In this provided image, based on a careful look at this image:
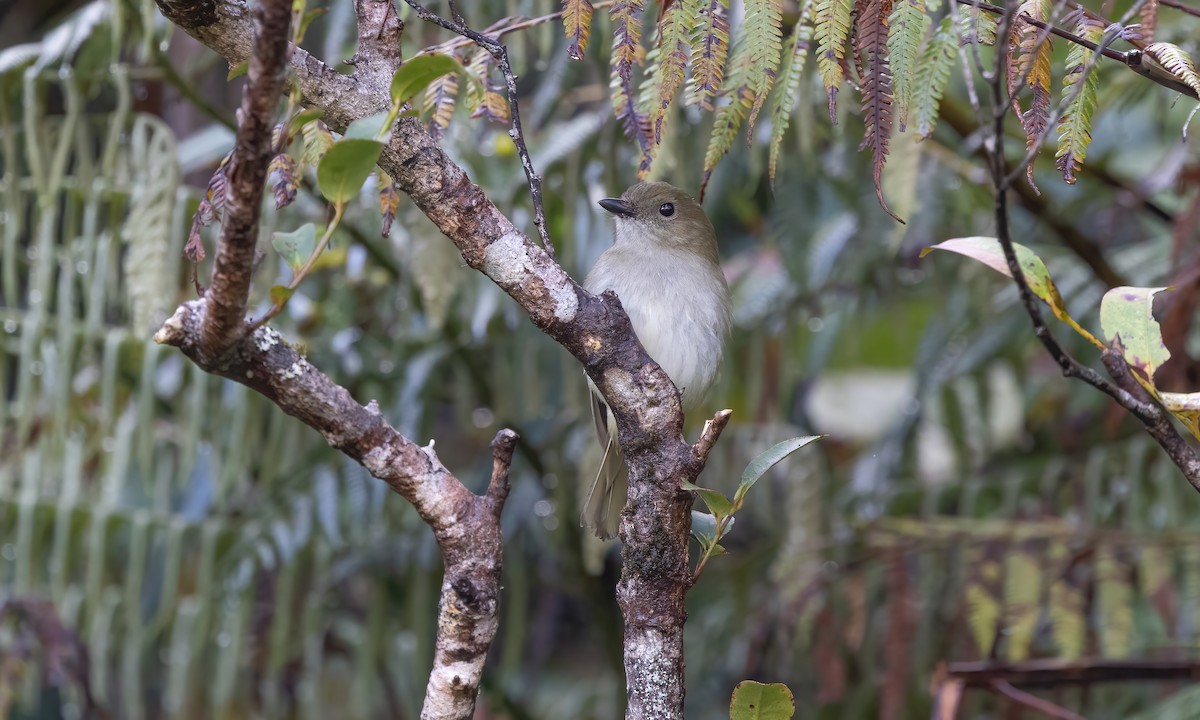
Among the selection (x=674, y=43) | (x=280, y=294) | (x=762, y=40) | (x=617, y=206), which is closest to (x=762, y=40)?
(x=762, y=40)

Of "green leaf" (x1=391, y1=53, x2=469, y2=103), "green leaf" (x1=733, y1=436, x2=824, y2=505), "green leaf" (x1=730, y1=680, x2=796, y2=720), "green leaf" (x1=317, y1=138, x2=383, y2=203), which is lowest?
"green leaf" (x1=730, y1=680, x2=796, y2=720)

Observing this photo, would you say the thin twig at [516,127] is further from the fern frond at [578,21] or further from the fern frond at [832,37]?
the fern frond at [832,37]

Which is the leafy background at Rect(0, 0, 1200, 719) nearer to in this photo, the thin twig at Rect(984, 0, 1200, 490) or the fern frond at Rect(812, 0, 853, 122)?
the fern frond at Rect(812, 0, 853, 122)

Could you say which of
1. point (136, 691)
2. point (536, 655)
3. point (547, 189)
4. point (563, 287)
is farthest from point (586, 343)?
point (536, 655)

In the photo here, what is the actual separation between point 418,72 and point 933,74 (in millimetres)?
665

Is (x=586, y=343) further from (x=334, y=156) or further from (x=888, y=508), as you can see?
(x=888, y=508)

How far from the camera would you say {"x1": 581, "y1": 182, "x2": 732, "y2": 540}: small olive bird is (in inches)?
137

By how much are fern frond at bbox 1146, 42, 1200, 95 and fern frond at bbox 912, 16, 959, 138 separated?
0.23 meters

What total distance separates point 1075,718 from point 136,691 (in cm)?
300

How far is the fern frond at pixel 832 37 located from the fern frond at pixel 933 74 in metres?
0.11

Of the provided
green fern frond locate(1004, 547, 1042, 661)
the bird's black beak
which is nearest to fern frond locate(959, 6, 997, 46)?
green fern frond locate(1004, 547, 1042, 661)

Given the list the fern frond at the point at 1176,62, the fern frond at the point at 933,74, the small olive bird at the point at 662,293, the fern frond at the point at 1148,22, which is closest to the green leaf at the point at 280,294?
the fern frond at the point at 933,74

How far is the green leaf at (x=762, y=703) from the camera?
4.67 feet

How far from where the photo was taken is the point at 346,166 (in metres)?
1.22
